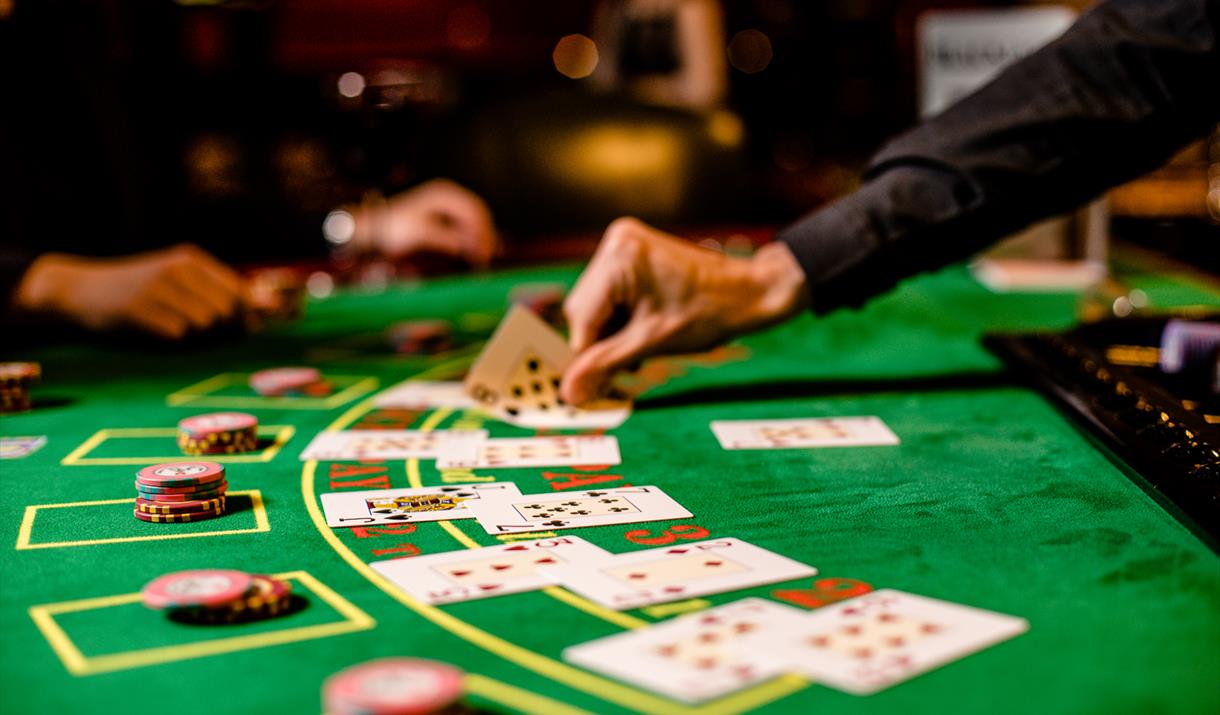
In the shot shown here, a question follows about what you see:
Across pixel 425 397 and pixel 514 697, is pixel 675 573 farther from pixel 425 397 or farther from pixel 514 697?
pixel 425 397

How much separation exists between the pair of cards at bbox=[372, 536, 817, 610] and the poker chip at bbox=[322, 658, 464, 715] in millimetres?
246

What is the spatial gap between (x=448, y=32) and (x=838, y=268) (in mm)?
7620

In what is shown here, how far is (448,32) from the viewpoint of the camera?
9188mm

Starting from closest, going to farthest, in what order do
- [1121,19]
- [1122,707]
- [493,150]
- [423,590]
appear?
[1122,707] → [423,590] → [1121,19] → [493,150]

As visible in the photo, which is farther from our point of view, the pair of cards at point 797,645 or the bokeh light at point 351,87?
the bokeh light at point 351,87

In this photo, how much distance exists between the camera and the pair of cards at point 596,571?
1.14 metres

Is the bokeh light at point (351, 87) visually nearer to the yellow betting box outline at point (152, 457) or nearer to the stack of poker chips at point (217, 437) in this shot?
the yellow betting box outline at point (152, 457)

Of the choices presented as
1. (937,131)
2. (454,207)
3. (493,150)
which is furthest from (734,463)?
(493,150)

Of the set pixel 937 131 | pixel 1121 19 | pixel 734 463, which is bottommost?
pixel 734 463

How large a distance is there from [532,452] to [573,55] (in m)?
8.22

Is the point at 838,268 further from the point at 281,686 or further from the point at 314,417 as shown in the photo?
the point at 281,686

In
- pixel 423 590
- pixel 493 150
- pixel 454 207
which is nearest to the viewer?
pixel 423 590

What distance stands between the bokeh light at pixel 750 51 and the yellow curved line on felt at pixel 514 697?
9043 millimetres

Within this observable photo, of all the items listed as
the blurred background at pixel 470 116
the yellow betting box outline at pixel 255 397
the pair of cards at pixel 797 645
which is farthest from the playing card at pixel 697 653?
the blurred background at pixel 470 116
